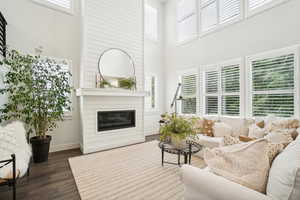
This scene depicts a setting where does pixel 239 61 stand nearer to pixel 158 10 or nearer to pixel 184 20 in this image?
pixel 184 20

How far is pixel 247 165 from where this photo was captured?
987 mm

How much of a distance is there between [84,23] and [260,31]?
4.08 m

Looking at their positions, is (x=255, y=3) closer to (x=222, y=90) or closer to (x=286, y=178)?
(x=222, y=90)

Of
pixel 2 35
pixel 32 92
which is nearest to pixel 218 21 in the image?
pixel 32 92

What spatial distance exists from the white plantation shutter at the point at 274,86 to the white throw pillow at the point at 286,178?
274 cm

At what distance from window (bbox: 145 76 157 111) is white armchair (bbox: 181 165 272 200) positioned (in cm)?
414

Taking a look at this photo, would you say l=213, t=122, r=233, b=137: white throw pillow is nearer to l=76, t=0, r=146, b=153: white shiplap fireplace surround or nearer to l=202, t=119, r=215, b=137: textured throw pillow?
l=202, t=119, r=215, b=137: textured throw pillow

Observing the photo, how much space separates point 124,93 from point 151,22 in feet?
11.0

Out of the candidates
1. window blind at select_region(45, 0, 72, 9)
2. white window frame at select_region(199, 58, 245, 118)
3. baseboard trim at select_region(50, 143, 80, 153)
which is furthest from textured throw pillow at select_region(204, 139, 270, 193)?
window blind at select_region(45, 0, 72, 9)

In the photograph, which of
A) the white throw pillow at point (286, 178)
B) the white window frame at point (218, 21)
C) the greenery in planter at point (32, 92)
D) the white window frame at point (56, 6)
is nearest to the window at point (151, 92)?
the white window frame at point (218, 21)

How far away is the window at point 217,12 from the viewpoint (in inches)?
145

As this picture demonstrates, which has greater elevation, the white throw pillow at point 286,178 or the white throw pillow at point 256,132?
the white throw pillow at point 286,178

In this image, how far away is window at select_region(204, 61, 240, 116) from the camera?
12.1ft

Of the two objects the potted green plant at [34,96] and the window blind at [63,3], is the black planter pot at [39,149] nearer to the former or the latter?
the potted green plant at [34,96]
